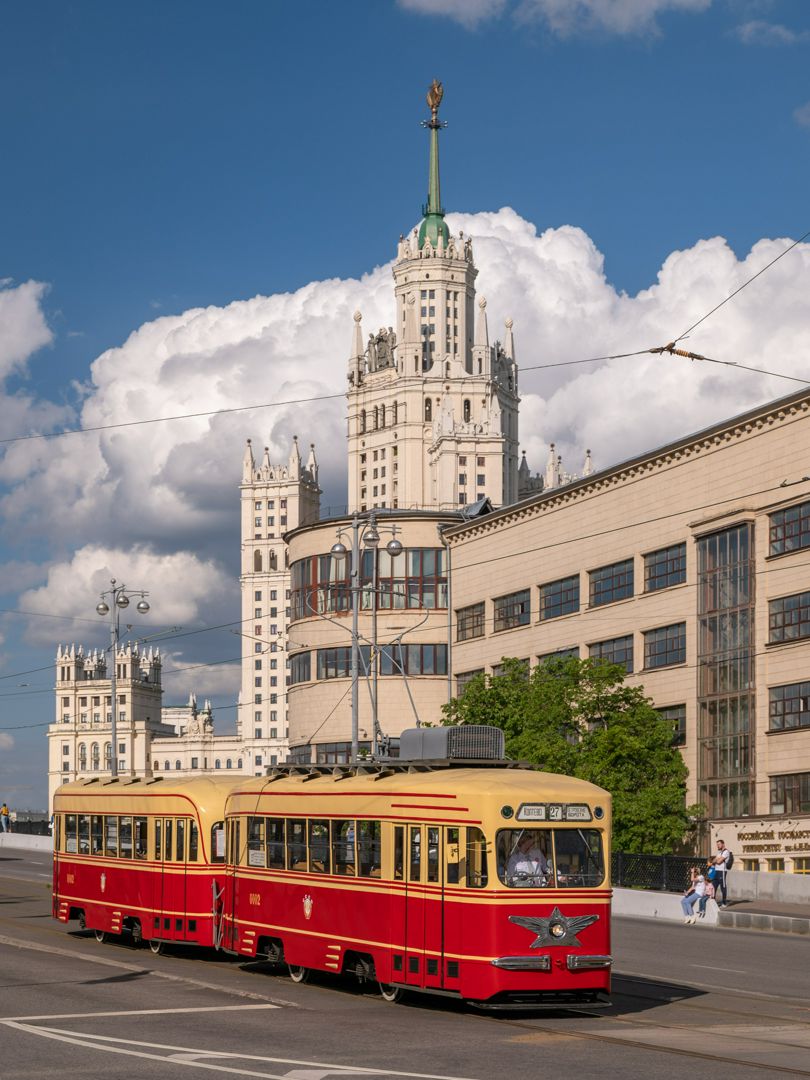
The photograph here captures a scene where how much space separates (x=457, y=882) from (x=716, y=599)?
3762 cm

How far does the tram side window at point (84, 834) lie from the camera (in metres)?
32.7

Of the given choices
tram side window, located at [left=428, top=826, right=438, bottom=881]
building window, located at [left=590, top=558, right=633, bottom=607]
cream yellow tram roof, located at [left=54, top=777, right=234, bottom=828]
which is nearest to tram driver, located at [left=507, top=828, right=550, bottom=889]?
tram side window, located at [left=428, top=826, right=438, bottom=881]

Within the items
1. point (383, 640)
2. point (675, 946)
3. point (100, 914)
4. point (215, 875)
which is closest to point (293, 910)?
point (215, 875)

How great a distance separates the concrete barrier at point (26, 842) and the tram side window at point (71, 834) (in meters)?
45.3

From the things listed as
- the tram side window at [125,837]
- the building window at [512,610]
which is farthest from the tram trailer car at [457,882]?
the building window at [512,610]

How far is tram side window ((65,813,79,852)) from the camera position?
33.4 meters

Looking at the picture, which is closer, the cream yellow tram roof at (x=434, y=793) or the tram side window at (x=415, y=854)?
the cream yellow tram roof at (x=434, y=793)

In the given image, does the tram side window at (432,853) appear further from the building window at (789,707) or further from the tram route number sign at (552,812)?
the building window at (789,707)

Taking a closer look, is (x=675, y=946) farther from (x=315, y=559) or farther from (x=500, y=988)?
(x=315, y=559)

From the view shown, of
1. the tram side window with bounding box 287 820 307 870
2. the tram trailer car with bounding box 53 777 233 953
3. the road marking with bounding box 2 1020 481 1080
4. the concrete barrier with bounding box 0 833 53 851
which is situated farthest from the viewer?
the concrete barrier with bounding box 0 833 53 851

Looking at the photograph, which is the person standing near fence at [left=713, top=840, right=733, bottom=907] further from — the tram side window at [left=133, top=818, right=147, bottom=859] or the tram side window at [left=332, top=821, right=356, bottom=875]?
the tram side window at [left=332, top=821, right=356, bottom=875]

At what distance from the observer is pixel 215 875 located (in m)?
27.7

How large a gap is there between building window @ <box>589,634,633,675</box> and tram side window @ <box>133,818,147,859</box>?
108 feet

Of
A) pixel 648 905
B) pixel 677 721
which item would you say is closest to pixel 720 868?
pixel 648 905
